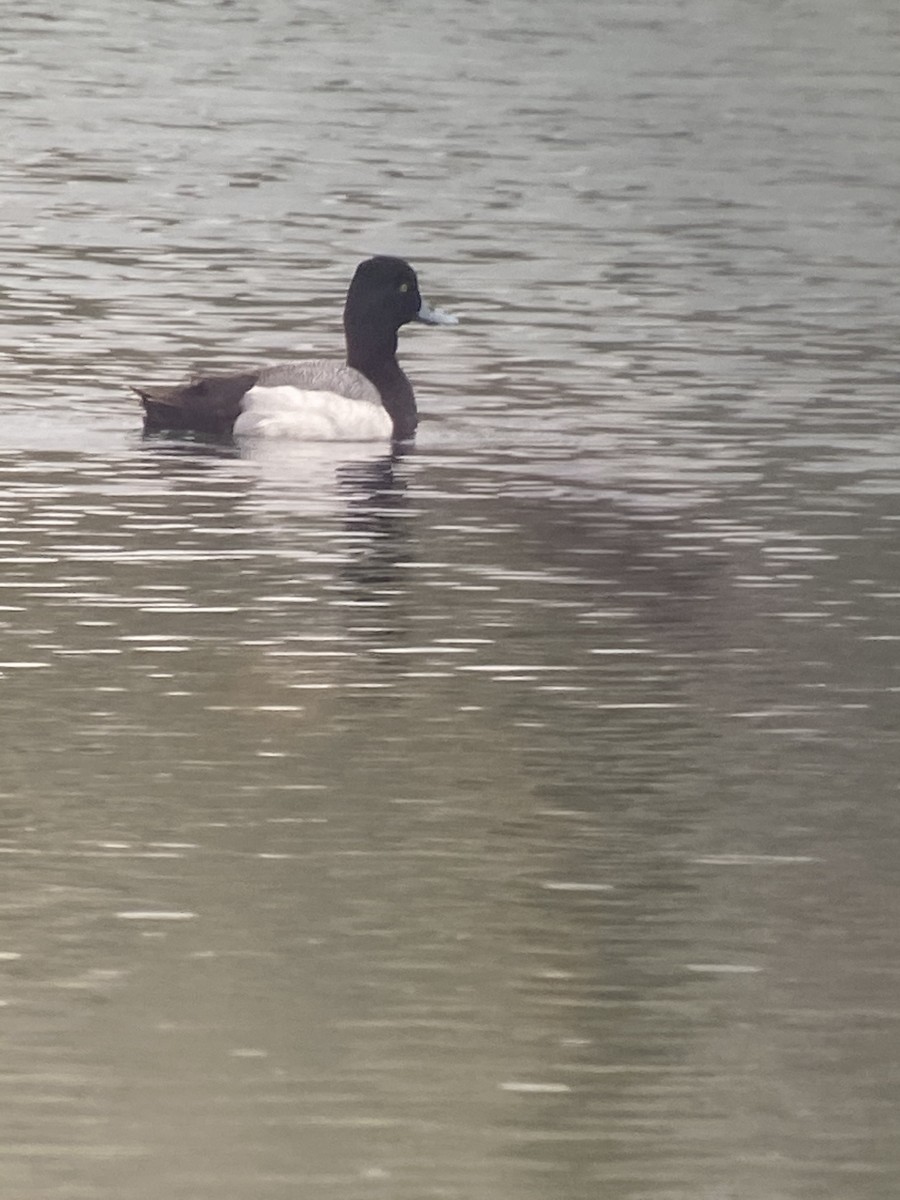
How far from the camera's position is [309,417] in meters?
16.3

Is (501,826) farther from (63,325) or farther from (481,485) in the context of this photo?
(63,325)

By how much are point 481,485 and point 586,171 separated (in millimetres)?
15214

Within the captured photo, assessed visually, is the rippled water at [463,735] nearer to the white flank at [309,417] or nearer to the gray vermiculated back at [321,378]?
the white flank at [309,417]

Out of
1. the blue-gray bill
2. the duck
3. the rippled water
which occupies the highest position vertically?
the blue-gray bill

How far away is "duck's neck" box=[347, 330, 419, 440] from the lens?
53.3ft

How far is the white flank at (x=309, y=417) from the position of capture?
1603 centimetres

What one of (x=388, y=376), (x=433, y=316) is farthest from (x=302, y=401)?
(x=433, y=316)

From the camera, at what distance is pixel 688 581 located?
12352 mm

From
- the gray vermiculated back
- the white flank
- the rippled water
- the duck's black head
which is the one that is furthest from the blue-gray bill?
the white flank

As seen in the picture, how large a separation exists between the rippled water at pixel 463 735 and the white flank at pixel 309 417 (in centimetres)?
17

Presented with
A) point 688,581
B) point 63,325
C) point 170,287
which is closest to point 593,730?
point 688,581

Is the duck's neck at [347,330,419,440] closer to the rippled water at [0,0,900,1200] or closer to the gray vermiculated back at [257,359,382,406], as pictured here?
the gray vermiculated back at [257,359,382,406]

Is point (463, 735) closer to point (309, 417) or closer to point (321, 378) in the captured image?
point (309, 417)

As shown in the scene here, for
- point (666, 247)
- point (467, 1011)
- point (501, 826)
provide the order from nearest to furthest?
1. point (467, 1011)
2. point (501, 826)
3. point (666, 247)
